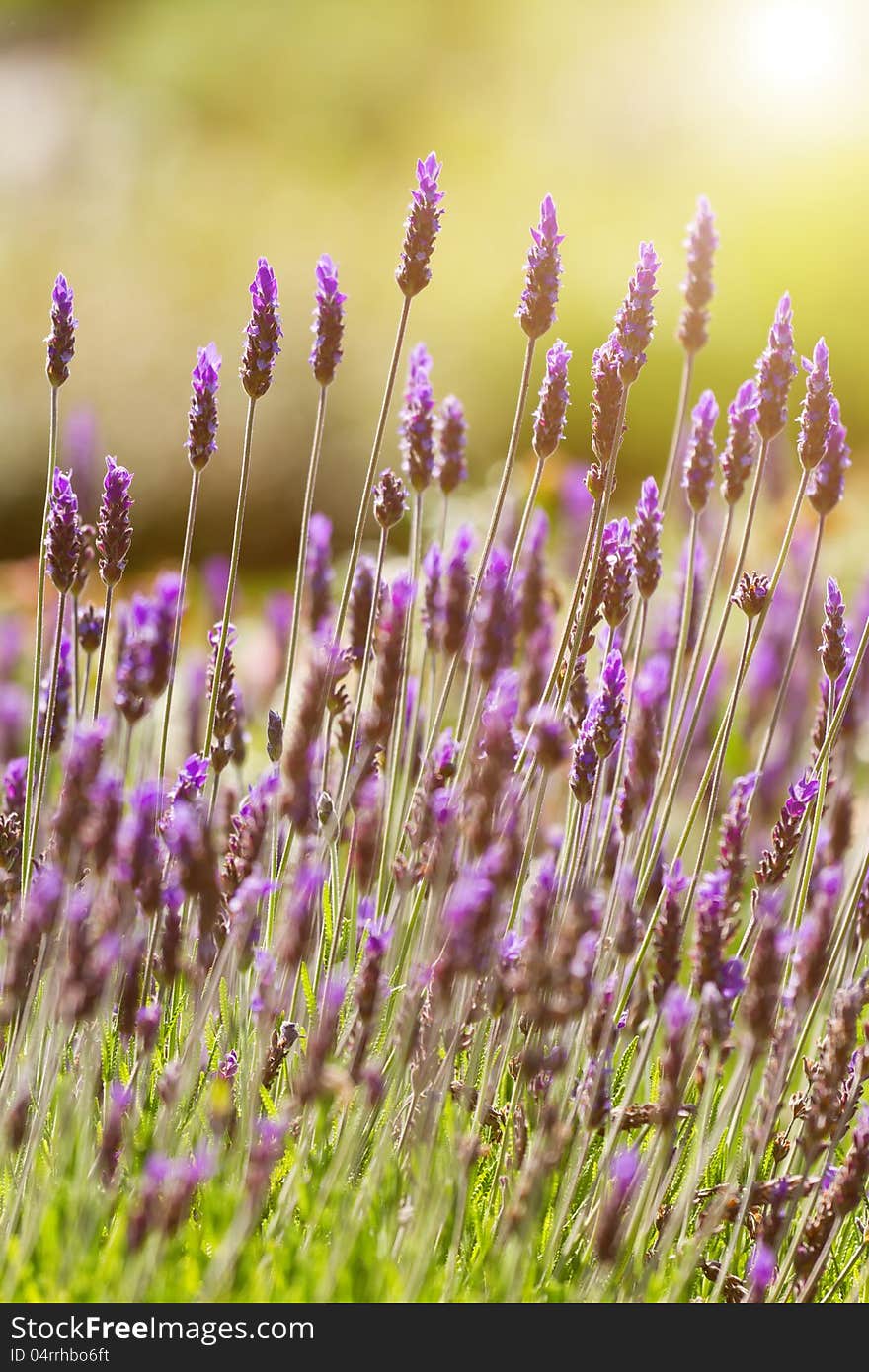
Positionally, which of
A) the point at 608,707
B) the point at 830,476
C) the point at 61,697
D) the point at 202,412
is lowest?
the point at 61,697

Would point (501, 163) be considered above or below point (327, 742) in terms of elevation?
above

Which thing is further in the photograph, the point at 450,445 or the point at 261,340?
the point at 450,445

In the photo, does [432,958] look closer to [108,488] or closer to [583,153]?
[108,488]

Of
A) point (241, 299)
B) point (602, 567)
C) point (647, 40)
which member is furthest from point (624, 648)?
point (647, 40)

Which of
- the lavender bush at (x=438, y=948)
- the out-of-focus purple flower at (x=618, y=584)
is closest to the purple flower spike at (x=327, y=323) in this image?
the lavender bush at (x=438, y=948)

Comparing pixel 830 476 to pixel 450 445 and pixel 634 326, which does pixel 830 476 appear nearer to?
pixel 634 326

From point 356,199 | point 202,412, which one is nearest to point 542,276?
point 202,412

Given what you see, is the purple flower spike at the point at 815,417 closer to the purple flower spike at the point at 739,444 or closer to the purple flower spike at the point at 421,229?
the purple flower spike at the point at 739,444
